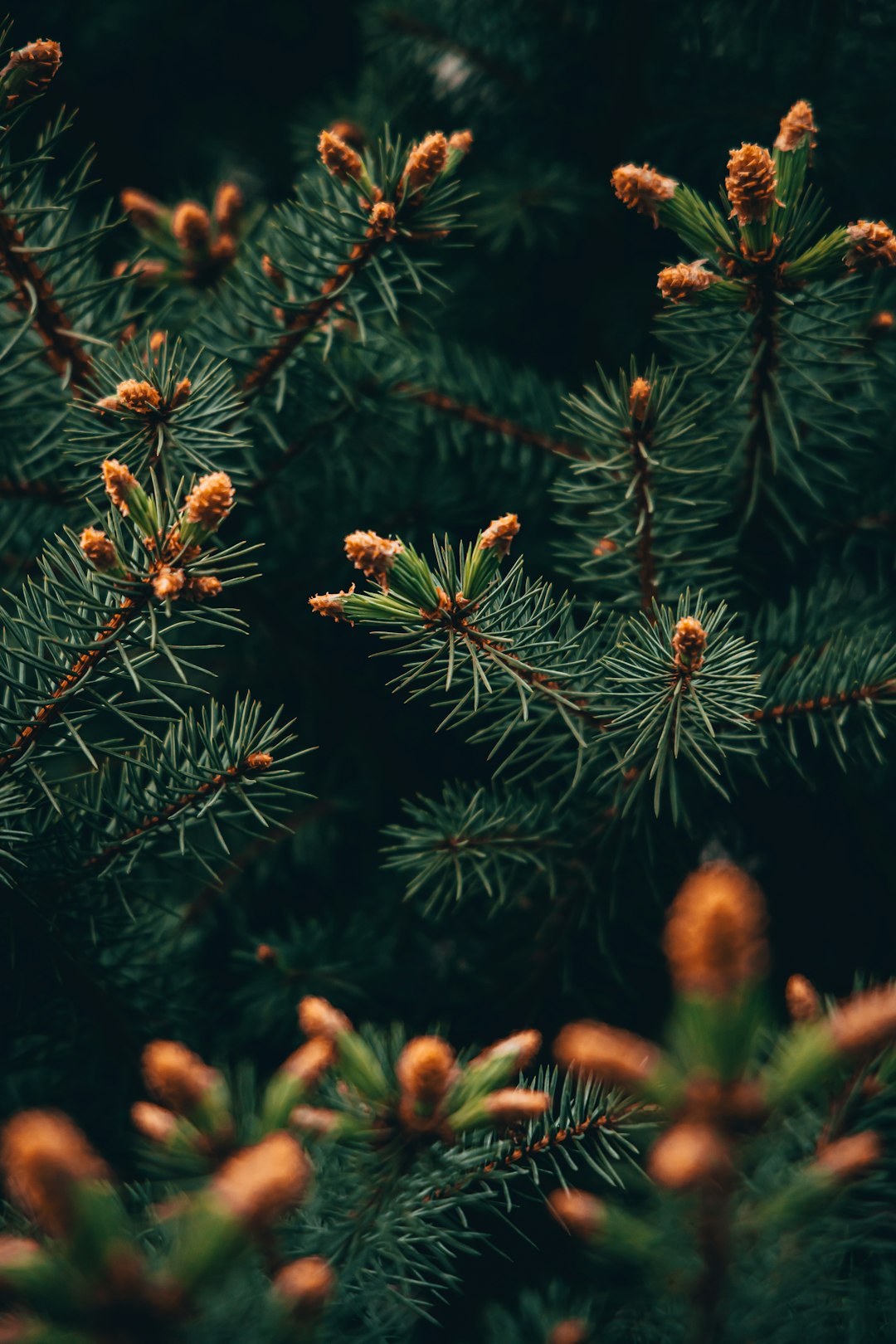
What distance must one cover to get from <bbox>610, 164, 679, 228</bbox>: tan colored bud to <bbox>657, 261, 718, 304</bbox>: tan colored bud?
52 millimetres

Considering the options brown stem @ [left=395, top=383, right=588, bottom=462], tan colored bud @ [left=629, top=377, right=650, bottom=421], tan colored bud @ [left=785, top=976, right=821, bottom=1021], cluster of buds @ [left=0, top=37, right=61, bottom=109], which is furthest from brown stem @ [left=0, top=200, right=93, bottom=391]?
tan colored bud @ [left=785, top=976, right=821, bottom=1021]

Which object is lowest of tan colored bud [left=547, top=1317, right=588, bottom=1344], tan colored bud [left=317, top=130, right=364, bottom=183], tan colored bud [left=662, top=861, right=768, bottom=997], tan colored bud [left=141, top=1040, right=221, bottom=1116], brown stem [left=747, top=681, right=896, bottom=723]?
tan colored bud [left=547, top=1317, right=588, bottom=1344]

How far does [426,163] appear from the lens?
59cm

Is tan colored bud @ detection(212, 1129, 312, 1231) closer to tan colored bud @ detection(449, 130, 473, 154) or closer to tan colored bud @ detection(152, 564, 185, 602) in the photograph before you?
tan colored bud @ detection(152, 564, 185, 602)

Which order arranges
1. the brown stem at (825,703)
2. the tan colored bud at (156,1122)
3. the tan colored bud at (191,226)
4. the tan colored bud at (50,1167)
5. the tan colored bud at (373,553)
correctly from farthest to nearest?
the tan colored bud at (191,226) < the brown stem at (825,703) < the tan colored bud at (373,553) < the tan colored bud at (156,1122) < the tan colored bud at (50,1167)

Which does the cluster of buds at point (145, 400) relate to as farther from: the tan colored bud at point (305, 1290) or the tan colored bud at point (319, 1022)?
the tan colored bud at point (305, 1290)

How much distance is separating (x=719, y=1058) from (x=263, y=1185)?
0.52 feet

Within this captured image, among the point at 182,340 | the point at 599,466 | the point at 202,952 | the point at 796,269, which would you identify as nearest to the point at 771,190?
the point at 796,269

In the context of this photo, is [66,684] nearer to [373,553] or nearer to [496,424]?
[373,553]

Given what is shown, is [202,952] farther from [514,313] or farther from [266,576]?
[514,313]

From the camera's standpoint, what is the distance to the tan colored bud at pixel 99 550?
1.54 feet

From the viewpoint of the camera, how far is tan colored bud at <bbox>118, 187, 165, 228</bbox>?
80 centimetres

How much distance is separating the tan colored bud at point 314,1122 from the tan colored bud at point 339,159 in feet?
1.96

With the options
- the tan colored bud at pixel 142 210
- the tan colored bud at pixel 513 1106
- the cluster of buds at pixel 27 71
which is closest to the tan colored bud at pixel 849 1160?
the tan colored bud at pixel 513 1106
